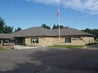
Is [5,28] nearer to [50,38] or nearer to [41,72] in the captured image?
[50,38]

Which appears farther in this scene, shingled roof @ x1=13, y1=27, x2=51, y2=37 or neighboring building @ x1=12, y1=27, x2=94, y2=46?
shingled roof @ x1=13, y1=27, x2=51, y2=37

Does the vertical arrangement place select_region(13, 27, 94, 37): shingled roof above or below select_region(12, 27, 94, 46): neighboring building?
above

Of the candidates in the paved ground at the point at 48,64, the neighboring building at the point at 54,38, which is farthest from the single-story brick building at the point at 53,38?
the paved ground at the point at 48,64

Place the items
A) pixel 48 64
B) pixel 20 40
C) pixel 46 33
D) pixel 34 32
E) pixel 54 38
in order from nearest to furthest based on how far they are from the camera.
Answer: pixel 48 64, pixel 54 38, pixel 46 33, pixel 34 32, pixel 20 40

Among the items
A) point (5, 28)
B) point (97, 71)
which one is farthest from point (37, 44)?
point (5, 28)

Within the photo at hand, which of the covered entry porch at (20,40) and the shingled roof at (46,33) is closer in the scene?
the shingled roof at (46,33)

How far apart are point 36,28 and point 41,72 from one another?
4438 centimetres

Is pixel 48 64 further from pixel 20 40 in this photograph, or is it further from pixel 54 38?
pixel 20 40

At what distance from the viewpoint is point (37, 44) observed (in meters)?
52.2

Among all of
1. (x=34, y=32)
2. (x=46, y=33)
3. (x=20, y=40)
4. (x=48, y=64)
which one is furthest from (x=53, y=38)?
(x=48, y=64)

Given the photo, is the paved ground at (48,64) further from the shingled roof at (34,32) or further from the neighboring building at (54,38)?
the shingled roof at (34,32)

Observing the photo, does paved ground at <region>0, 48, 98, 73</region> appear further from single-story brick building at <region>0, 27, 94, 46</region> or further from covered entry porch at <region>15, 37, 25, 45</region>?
covered entry porch at <region>15, 37, 25, 45</region>

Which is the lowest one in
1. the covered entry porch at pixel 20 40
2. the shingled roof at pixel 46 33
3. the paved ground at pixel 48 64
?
the paved ground at pixel 48 64

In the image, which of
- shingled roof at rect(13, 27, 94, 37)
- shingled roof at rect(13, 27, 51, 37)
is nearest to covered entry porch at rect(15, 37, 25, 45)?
shingled roof at rect(13, 27, 51, 37)
